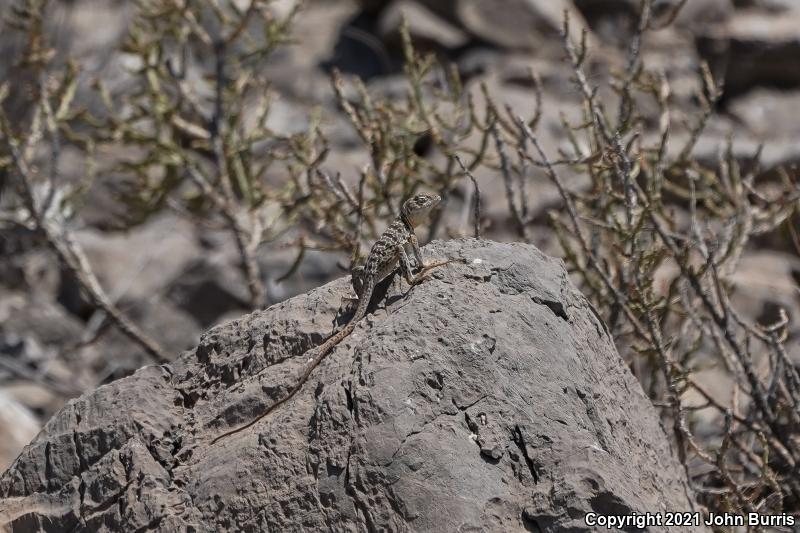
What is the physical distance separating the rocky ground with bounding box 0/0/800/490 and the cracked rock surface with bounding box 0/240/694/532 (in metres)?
6.25

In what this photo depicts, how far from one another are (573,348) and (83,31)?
14453mm

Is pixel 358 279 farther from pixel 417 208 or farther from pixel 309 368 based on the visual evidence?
pixel 417 208

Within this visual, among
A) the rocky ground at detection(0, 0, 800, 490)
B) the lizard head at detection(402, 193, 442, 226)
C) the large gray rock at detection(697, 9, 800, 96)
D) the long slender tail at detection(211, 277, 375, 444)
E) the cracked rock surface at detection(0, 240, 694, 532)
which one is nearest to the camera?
the cracked rock surface at detection(0, 240, 694, 532)

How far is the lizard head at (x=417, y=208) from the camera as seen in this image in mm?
5062

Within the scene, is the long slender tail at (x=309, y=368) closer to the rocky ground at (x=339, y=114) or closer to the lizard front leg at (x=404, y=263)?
the lizard front leg at (x=404, y=263)

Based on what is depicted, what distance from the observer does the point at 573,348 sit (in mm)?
4184

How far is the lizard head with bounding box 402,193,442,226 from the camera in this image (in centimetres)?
506

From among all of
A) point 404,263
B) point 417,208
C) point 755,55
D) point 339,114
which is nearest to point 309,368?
point 404,263

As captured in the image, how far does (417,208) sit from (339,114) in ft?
35.4

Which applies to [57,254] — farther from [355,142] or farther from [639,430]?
[355,142]

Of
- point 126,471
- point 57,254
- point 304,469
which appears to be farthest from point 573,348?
point 57,254

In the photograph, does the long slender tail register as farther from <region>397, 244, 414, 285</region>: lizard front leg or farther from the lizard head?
the lizard head

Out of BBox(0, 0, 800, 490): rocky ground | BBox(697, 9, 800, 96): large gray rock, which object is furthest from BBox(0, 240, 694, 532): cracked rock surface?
BBox(697, 9, 800, 96): large gray rock

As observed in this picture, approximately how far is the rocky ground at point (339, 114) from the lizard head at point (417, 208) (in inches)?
212
